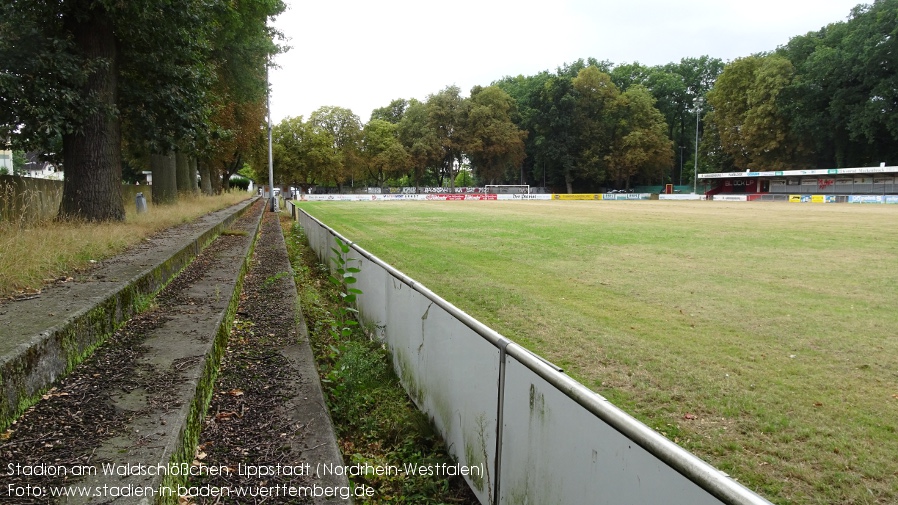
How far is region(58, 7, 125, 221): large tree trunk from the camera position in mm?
10102

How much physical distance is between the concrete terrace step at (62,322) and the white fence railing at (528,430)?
82.2 inches

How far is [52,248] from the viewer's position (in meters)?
5.97

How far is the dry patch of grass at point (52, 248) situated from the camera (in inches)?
180

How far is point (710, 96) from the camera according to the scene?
231 feet

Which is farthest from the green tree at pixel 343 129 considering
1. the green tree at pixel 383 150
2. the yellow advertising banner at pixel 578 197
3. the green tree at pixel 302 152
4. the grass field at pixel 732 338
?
the grass field at pixel 732 338

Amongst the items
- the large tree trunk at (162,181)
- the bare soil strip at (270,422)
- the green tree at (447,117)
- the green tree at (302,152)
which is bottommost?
the bare soil strip at (270,422)

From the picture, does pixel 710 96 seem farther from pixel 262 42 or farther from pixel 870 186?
pixel 262 42

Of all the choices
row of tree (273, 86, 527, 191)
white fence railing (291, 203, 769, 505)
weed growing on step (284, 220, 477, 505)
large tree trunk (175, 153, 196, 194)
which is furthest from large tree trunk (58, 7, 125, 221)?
row of tree (273, 86, 527, 191)

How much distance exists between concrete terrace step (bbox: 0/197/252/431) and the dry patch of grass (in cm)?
24

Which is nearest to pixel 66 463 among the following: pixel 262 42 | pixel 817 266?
pixel 817 266

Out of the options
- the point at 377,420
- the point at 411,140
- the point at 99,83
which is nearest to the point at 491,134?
the point at 411,140

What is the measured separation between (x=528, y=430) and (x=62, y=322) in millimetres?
2605

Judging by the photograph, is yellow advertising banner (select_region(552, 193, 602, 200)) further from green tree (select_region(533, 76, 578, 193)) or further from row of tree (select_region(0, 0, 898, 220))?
green tree (select_region(533, 76, 578, 193))

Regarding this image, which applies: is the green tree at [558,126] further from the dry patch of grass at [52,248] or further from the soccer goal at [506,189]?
the dry patch of grass at [52,248]
